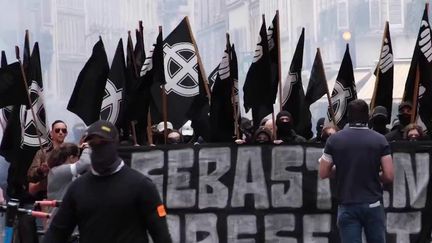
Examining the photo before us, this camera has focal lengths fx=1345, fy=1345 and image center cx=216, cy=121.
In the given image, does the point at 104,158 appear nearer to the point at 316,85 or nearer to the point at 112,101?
the point at 112,101

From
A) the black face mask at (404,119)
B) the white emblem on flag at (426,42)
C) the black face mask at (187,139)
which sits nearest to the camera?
the white emblem on flag at (426,42)

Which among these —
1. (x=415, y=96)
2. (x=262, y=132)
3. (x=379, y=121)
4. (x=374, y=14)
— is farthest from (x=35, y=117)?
(x=374, y=14)

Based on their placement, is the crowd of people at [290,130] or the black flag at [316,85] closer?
the crowd of people at [290,130]

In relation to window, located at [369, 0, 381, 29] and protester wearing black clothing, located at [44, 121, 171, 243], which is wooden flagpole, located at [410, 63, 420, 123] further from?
window, located at [369, 0, 381, 29]

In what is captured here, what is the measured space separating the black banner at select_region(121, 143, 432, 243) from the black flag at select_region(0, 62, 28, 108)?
4.84ft

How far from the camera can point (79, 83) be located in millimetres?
12664

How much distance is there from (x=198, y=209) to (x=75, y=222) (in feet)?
15.4

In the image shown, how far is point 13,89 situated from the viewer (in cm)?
1218

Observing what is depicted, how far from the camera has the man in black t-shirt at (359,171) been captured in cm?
915

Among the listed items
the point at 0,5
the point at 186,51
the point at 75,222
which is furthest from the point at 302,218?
the point at 0,5

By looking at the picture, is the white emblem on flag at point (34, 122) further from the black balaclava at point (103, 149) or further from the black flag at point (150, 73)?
the black balaclava at point (103, 149)

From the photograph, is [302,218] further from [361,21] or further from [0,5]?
[361,21]

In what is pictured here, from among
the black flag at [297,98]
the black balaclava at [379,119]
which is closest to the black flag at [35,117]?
the black flag at [297,98]

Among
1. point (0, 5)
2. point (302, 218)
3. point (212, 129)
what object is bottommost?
point (302, 218)
